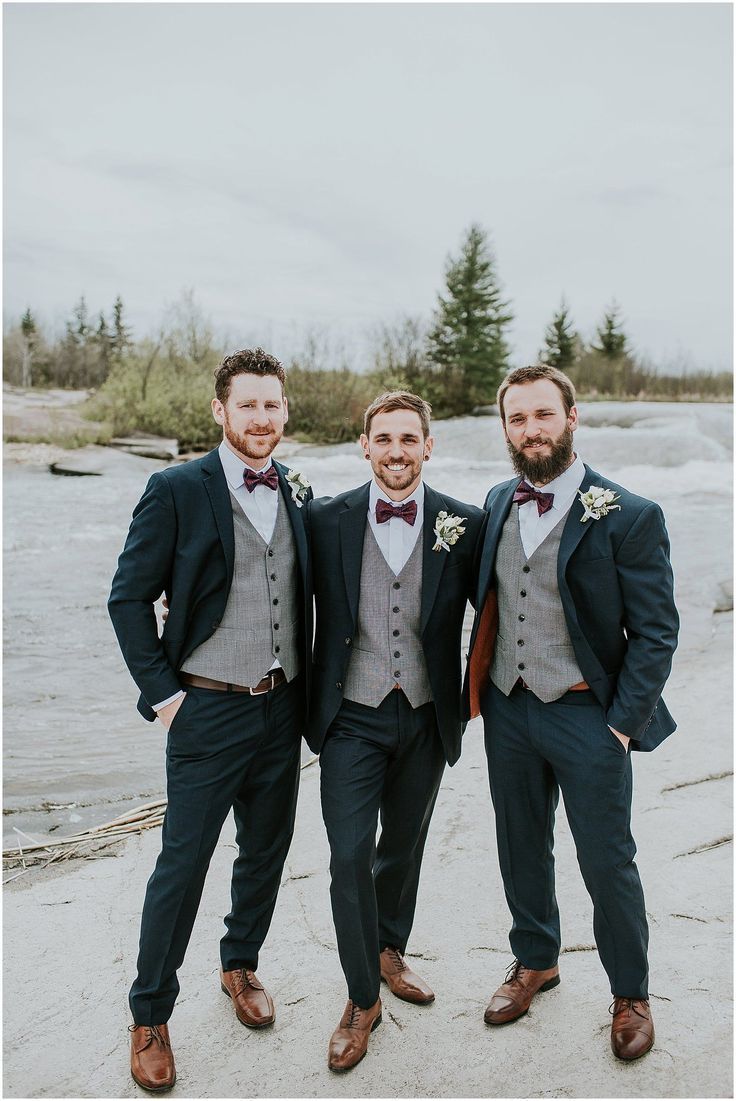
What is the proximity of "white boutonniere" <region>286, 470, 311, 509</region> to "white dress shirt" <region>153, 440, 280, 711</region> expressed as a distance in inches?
4.0

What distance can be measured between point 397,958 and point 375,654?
1174mm

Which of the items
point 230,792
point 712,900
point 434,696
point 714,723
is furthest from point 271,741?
point 714,723

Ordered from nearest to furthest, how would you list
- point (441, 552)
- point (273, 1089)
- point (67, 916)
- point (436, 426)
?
1. point (273, 1089)
2. point (441, 552)
3. point (67, 916)
4. point (436, 426)

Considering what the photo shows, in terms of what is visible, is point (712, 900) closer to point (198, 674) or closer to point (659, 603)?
point (659, 603)

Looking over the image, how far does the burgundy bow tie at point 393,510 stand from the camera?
2871mm

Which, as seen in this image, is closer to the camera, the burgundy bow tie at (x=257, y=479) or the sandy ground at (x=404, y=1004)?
the sandy ground at (x=404, y=1004)

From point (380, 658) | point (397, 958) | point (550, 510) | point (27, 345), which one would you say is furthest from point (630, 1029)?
point (27, 345)

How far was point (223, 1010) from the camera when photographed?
3.03 metres

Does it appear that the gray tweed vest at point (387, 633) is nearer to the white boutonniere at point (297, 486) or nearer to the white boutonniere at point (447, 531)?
the white boutonniere at point (447, 531)

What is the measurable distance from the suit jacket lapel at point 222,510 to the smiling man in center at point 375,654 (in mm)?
318

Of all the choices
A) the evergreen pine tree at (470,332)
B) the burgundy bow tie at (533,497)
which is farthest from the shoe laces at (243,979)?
the evergreen pine tree at (470,332)

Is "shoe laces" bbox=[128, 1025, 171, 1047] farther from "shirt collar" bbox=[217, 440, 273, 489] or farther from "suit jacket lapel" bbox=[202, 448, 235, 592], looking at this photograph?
"shirt collar" bbox=[217, 440, 273, 489]

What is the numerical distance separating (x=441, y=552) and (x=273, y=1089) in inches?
69.1

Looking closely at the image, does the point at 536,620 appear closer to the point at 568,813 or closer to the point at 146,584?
the point at 568,813
